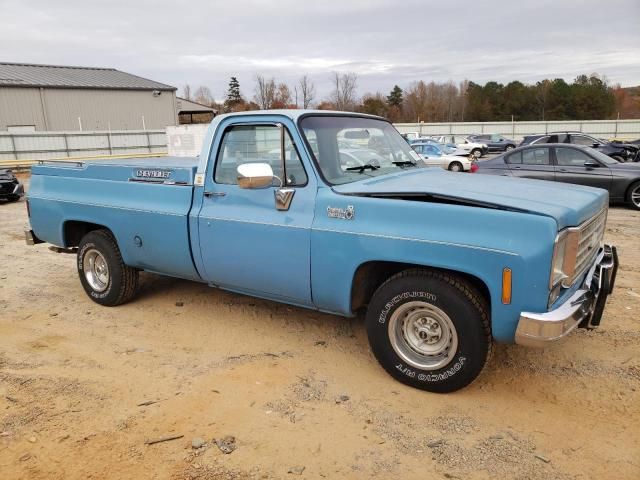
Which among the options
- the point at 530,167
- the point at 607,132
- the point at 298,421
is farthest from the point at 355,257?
the point at 607,132

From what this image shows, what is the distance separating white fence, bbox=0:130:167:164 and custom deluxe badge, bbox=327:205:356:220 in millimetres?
27389

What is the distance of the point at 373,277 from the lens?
3947mm

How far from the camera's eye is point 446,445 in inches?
122

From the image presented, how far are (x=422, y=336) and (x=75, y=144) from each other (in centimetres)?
2938

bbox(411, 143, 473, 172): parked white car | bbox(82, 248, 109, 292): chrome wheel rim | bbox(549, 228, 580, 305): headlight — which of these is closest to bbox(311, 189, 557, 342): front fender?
bbox(549, 228, 580, 305): headlight

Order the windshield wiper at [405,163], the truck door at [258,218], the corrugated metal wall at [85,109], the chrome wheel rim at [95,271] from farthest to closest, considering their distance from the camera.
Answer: the corrugated metal wall at [85,109]
the chrome wheel rim at [95,271]
the windshield wiper at [405,163]
the truck door at [258,218]

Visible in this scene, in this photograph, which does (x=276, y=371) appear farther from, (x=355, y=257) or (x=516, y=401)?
(x=516, y=401)

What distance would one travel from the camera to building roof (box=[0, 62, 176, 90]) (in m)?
36.3

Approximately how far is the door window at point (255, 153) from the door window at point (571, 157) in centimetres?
939

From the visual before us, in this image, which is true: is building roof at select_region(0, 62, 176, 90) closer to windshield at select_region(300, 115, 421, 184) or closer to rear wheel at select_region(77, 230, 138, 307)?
rear wheel at select_region(77, 230, 138, 307)

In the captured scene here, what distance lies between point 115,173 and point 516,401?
170 inches

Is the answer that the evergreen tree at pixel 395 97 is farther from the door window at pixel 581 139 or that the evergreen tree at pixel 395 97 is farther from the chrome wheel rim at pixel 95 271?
the chrome wheel rim at pixel 95 271

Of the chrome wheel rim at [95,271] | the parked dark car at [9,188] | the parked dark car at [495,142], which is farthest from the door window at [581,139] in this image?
the parked dark car at [9,188]

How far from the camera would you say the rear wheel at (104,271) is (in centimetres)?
541
